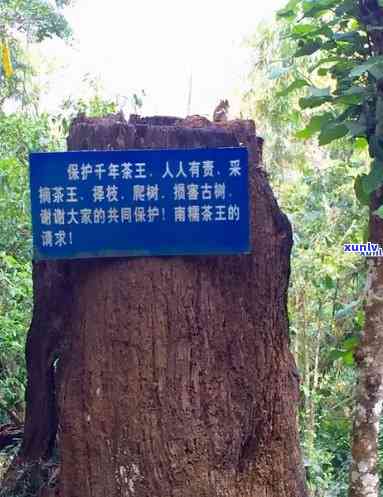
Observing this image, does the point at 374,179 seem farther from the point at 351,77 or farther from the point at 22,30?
the point at 22,30

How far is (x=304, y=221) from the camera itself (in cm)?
508

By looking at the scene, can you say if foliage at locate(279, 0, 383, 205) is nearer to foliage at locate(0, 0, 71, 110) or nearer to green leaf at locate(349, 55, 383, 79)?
green leaf at locate(349, 55, 383, 79)

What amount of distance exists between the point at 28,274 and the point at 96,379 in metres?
1.75

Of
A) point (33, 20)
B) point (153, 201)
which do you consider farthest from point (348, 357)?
point (33, 20)

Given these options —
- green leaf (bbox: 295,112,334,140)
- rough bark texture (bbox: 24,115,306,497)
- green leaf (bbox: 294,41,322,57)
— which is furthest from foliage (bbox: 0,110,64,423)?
green leaf (bbox: 294,41,322,57)

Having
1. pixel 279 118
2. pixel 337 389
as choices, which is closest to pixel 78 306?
pixel 337 389

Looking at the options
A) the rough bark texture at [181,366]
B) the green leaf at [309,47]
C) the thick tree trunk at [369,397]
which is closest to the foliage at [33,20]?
the rough bark texture at [181,366]

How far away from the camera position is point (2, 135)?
453 cm

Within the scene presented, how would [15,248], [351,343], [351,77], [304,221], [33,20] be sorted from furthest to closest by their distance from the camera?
[33,20] < [304,221] < [15,248] < [351,343] < [351,77]

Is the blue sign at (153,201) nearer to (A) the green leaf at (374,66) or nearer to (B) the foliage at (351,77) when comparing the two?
(B) the foliage at (351,77)

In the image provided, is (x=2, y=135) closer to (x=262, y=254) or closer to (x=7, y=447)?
(x=7, y=447)

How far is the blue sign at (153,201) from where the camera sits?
2428 millimetres

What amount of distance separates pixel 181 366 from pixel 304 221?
2.85 m

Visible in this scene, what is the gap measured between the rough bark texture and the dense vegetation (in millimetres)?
365
